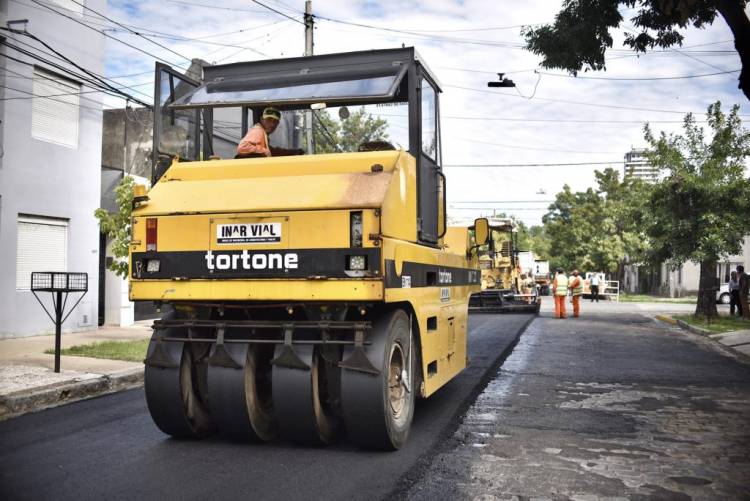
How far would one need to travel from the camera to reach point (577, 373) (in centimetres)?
978

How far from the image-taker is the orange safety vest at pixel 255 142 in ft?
20.0

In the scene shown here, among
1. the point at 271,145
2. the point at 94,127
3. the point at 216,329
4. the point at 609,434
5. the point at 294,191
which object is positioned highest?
the point at 94,127

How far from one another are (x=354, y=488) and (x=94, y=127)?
1323cm

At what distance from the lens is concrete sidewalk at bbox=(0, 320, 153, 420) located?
746cm

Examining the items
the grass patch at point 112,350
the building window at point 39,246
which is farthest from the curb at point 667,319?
the building window at point 39,246

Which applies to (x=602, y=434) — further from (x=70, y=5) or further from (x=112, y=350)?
(x=70, y=5)

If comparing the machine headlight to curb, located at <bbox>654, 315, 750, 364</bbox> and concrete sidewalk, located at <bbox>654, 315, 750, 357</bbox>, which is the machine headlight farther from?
concrete sidewalk, located at <bbox>654, 315, 750, 357</bbox>

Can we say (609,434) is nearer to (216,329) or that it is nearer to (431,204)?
(431,204)

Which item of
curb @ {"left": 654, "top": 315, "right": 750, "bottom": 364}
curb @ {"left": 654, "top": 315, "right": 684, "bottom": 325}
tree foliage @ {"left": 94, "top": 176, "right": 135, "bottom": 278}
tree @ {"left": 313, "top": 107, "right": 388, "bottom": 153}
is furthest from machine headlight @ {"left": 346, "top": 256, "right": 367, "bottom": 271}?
Result: curb @ {"left": 654, "top": 315, "right": 684, "bottom": 325}

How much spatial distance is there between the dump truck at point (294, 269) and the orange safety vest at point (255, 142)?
0.25 metres

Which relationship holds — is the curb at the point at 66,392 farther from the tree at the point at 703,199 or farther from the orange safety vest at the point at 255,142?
the tree at the point at 703,199

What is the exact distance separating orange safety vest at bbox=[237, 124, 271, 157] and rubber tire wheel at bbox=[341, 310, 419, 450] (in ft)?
6.22

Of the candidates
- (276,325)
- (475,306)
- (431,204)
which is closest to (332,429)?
(276,325)

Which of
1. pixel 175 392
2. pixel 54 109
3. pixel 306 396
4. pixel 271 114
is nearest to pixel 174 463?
pixel 175 392
